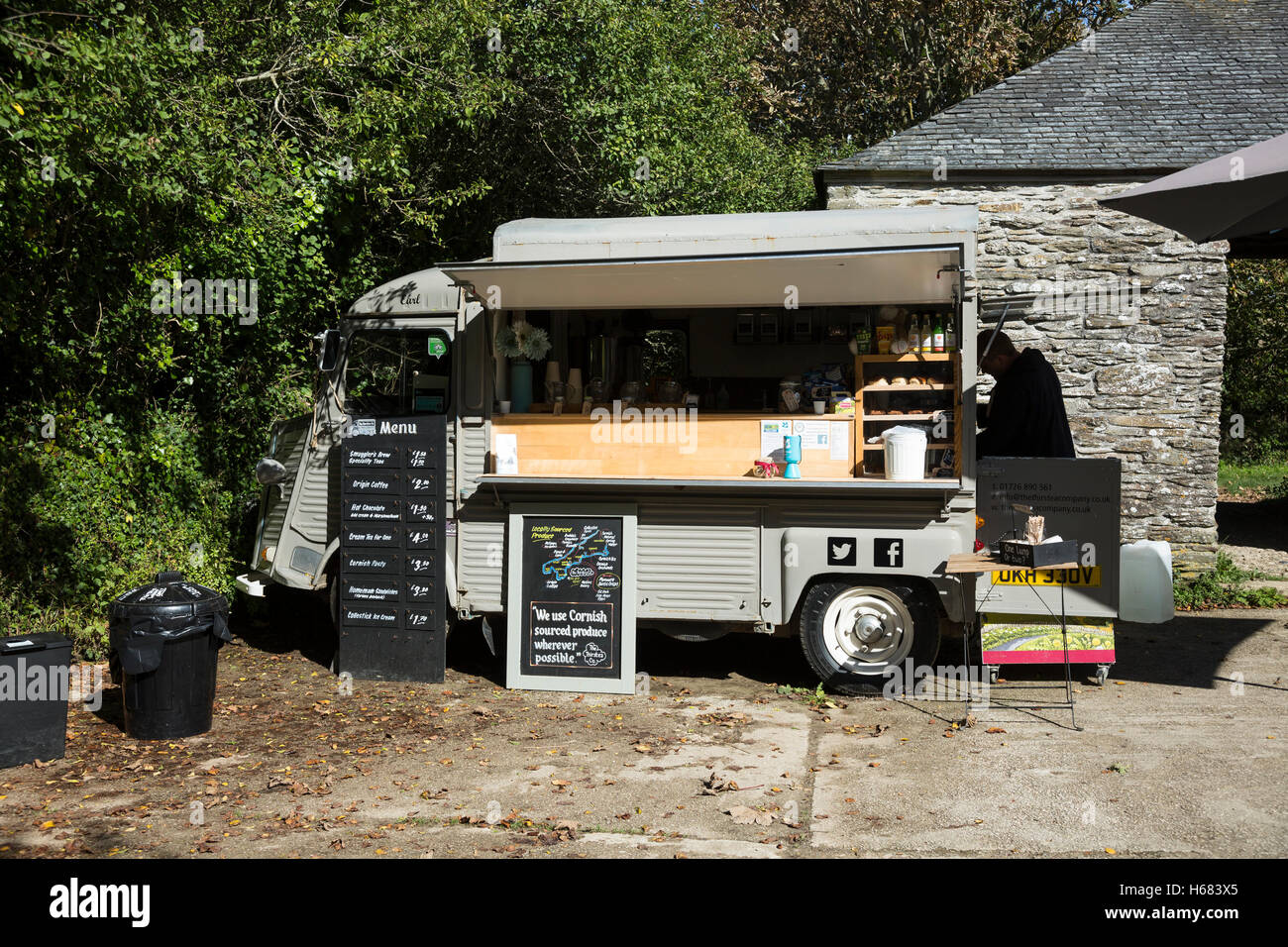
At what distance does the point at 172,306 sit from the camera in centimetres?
869

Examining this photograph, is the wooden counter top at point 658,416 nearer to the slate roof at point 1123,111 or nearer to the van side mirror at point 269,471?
the van side mirror at point 269,471

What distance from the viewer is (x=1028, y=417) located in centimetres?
711

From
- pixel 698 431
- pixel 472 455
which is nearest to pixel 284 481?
pixel 472 455

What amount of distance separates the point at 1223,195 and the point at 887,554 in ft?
9.30

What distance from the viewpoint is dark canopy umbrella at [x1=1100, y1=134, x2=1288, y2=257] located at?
5.93 meters

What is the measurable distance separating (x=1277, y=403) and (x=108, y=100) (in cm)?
2110

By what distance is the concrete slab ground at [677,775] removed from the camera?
4645mm

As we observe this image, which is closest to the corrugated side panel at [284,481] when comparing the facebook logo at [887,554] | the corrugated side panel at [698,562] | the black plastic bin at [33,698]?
the black plastic bin at [33,698]

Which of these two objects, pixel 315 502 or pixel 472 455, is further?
pixel 315 502

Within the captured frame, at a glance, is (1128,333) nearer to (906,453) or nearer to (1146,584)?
(1146,584)

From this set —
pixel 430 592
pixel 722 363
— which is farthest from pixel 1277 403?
pixel 430 592

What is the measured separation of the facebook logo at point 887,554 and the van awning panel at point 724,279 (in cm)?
155

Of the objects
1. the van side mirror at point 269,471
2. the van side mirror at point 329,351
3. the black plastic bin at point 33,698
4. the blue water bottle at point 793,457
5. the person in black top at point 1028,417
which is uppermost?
the van side mirror at point 329,351

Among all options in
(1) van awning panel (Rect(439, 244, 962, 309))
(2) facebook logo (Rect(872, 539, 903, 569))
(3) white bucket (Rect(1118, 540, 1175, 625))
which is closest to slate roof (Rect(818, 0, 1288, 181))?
(3) white bucket (Rect(1118, 540, 1175, 625))
